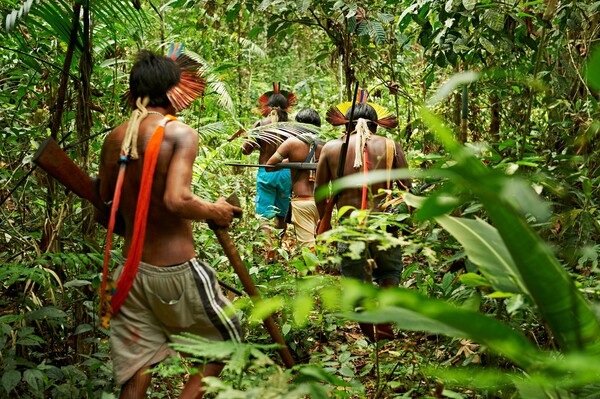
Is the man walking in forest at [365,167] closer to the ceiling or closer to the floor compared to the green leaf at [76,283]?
closer to the ceiling

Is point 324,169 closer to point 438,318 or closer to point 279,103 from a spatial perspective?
point 279,103

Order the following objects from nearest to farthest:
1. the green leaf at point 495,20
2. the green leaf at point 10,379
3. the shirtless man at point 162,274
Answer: the green leaf at point 10,379 < the shirtless man at point 162,274 < the green leaf at point 495,20

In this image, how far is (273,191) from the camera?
777 centimetres

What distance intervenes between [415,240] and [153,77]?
5.34ft

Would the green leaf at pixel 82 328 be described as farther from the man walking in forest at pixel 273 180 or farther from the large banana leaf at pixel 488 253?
the man walking in forest at pixel 273 180

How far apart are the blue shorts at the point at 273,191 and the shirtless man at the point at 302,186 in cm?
34

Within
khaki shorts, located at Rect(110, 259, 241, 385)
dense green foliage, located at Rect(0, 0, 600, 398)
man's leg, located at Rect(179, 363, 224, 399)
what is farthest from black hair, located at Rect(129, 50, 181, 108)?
man's leg, located at Rect(179, 363, 224, 399)

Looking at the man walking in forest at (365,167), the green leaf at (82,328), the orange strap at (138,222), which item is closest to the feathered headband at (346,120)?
the man walking in forest at (365,167)

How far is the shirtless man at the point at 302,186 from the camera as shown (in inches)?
283

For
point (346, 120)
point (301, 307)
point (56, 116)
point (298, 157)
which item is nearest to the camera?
point (301, 307)

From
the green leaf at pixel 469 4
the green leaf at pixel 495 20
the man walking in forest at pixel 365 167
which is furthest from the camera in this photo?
the man walking in forest at pixel 365 167

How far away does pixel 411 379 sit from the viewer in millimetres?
3645

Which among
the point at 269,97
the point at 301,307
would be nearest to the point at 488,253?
the point at 301,307

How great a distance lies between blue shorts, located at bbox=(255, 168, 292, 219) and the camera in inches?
301
